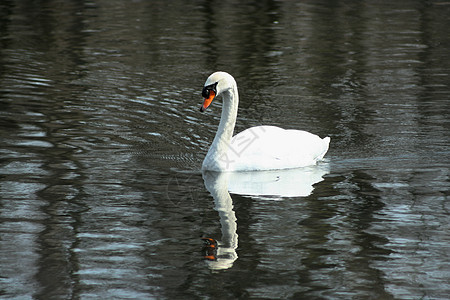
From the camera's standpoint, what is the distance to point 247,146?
373 inches

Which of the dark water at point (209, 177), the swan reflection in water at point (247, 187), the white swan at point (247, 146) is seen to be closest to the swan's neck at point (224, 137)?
the white swan at point (247, 146)

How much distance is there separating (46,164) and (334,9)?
56.7 feet

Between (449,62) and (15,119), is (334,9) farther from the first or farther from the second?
(15,119)

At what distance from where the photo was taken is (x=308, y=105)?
1327cm

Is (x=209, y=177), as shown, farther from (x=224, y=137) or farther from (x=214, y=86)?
(x=214, y=86)

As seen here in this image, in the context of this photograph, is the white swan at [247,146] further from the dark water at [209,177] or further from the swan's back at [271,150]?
the dark water at [209,177]

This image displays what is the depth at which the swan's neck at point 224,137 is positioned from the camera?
944cm

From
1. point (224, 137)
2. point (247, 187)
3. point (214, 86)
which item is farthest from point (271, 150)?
point (214, 86)

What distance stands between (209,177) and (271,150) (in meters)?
0.79

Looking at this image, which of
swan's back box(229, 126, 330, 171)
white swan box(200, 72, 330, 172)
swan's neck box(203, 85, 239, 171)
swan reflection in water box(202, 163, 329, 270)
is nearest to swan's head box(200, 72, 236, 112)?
white swan box(200, 72, 330, 172)

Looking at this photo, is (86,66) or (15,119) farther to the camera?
(86,66)

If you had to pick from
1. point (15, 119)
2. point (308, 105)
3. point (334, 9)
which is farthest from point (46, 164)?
point (334, 9)

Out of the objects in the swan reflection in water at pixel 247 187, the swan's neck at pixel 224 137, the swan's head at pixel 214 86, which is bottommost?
the swan reflection in water at pixel 247 187

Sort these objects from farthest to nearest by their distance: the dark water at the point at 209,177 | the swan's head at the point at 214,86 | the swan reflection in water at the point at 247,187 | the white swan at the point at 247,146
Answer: the white swan at the point at 247,146
the swan's head at the point at 214,86
the swan reflection in water at the point at 247,187
the dark water at the point at 209,177
